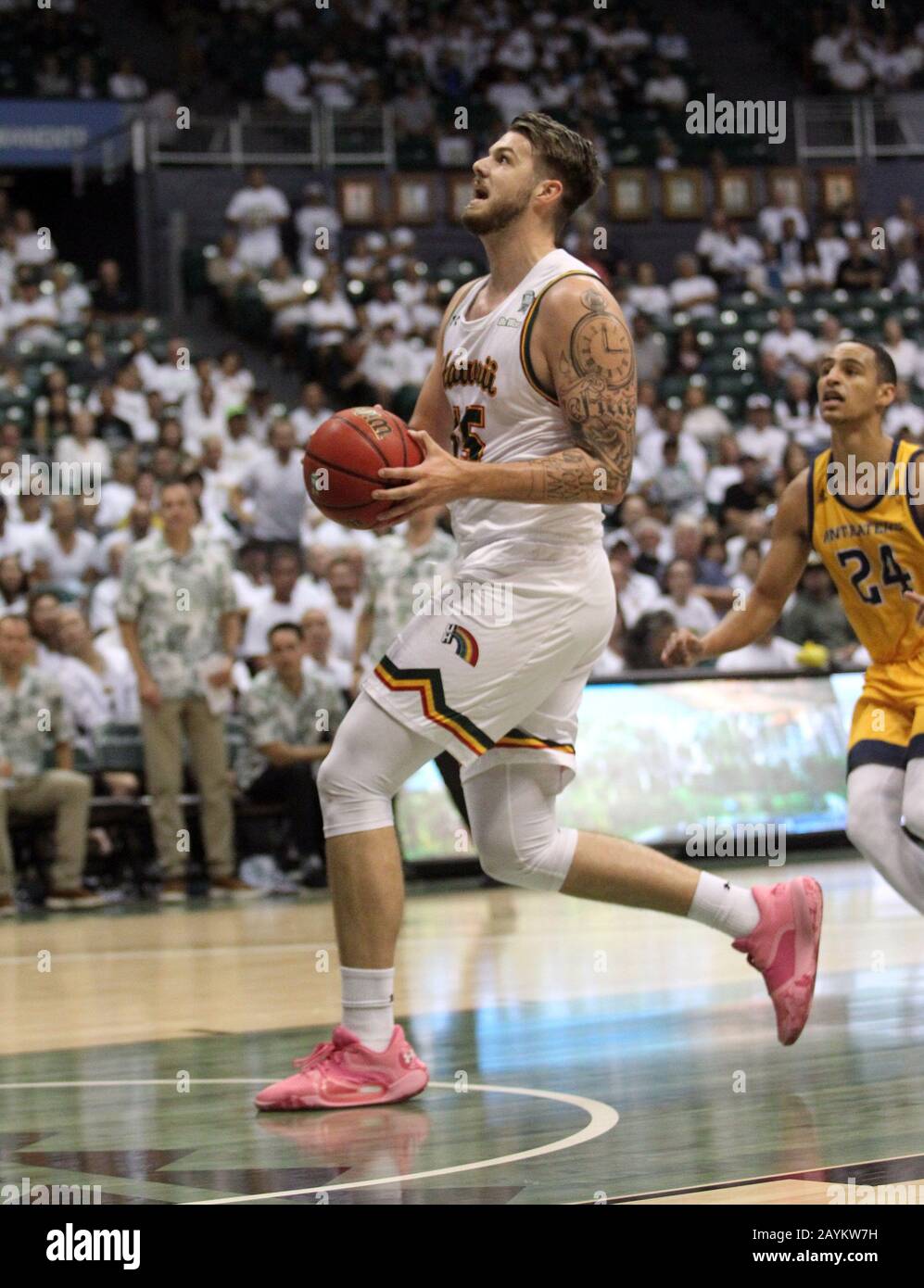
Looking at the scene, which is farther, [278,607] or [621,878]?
[278,607]

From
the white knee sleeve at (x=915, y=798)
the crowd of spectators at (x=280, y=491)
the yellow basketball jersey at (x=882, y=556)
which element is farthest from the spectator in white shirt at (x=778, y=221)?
the white knee sleeve at (x=915, y=798)

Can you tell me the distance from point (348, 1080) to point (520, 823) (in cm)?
78

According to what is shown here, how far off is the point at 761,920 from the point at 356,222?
50.9 feet

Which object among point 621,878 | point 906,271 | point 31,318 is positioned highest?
point 906,271

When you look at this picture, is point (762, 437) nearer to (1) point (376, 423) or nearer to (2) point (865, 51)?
(2) point (865, 51)

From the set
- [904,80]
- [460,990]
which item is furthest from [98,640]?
[904,80]

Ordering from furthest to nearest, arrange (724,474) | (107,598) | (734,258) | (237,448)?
(734,258), (724,474), (237,448), (107,598)

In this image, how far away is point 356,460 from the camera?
4707mm

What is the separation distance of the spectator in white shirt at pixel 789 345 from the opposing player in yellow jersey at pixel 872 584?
42.6ft

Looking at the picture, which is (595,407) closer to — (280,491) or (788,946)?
(788,946)

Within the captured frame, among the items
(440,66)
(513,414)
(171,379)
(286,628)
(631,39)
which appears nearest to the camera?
(513,414)

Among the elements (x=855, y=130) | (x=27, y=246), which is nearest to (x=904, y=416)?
(x=855, y=130)

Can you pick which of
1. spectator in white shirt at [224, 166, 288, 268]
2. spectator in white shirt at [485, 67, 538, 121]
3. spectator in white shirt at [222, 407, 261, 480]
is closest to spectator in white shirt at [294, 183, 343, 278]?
spectator in white shirt at [224, 166, 288, 268]

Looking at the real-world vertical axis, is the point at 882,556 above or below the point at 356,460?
below
